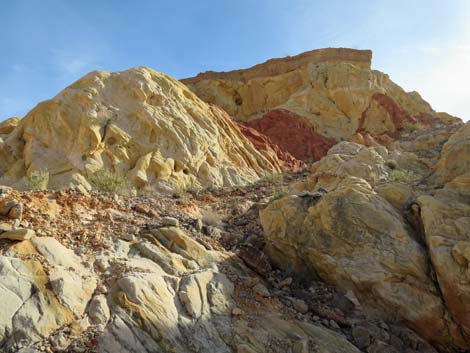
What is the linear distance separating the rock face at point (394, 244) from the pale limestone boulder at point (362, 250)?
0.01 m

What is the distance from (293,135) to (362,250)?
69.2 ft

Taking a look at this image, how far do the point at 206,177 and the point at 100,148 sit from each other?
4076 millimetres

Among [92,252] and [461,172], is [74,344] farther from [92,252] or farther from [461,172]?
[461,172]

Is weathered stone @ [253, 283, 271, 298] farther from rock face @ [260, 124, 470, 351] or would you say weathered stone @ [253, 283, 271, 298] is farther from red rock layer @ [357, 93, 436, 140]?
red rock layer @ [357, 93, 436, 140]

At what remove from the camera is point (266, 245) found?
813 cm

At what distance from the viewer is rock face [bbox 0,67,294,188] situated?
1552cm

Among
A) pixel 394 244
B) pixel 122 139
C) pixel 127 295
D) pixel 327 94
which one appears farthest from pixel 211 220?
pixel 327 94

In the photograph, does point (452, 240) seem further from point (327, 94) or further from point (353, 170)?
point (327, 94)

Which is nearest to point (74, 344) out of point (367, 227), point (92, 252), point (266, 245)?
point (92, 252)

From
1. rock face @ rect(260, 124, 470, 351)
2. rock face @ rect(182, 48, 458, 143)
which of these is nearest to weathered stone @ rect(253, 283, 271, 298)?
rock face @ rect(260, 124, 470, 351)

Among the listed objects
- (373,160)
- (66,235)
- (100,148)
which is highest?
(100,148)

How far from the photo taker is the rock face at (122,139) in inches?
611

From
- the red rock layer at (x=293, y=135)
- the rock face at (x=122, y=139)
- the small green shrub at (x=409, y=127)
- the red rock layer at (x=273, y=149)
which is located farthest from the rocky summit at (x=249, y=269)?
the small green shrub at (x=409, y=127)

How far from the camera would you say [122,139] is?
16.3 metres
